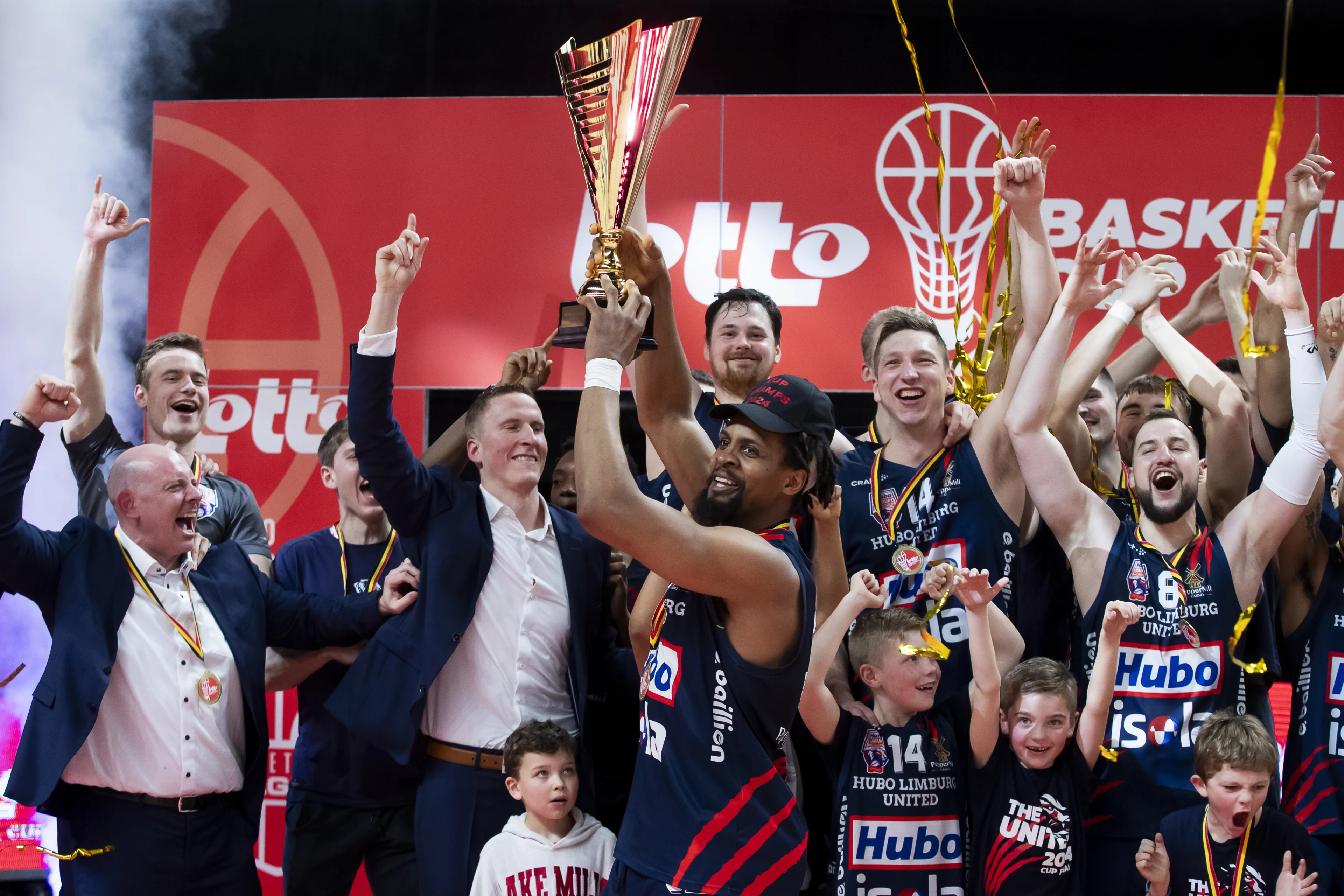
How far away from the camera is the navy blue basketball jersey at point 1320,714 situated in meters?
3.24

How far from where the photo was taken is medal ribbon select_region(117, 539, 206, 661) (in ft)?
9.84

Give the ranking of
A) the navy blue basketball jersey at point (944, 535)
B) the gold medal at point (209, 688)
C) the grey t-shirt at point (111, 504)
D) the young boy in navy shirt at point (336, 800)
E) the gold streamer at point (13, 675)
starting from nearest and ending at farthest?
the gold medal at point (209, 688) → the gold streamer at point (13, 675) → the navy blue basketball jersey at point (944, 535) → the young boy in navy shirt at point (336, 800) → the grey t-shirt at point (111, 504)

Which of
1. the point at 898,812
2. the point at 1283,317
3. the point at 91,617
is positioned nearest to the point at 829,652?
the point at 898,812

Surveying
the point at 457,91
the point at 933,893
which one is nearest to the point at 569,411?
the point at 457,91

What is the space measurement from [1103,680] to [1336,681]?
797mm

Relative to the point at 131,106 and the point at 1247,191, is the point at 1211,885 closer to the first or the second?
the point at 1247,191

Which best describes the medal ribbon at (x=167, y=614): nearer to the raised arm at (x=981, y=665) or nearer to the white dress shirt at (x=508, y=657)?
the white dress shirt at (x=508, y=657)

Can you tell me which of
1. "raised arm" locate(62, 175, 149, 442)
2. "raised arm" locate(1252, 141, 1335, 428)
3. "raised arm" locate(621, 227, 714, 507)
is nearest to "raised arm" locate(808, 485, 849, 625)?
"raised arm" locate(621, 227, 714, 507)

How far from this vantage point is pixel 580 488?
2082 mm

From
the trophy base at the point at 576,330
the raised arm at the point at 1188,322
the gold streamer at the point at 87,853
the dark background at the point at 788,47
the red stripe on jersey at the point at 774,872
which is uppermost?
the dark background at the point at 788,47

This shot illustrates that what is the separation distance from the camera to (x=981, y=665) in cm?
297

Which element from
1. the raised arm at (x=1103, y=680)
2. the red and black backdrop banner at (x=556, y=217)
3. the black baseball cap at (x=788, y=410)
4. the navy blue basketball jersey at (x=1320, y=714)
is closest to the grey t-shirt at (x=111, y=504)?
the red and black backdrop banner at (x=556, y=217)

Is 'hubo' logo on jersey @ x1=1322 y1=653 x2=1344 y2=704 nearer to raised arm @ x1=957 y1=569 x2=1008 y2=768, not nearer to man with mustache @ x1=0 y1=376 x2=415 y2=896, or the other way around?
raised arm @ x1=957 y1=569 x2=1008 y2=768

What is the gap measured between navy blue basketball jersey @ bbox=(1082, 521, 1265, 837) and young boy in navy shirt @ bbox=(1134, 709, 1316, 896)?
7cm
